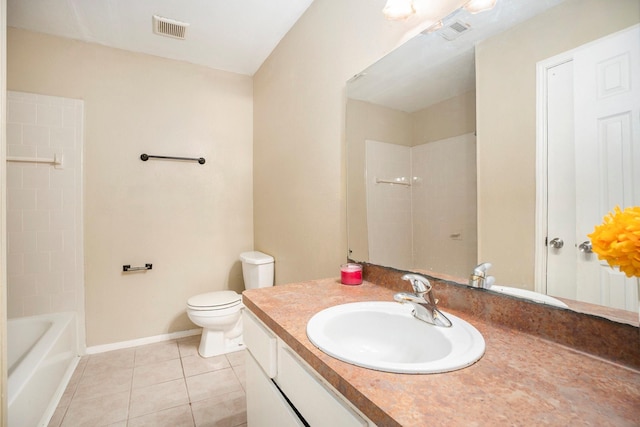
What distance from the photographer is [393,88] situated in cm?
134

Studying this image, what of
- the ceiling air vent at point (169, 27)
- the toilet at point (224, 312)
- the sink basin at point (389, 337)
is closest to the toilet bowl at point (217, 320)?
the toilet at point (224, 312)

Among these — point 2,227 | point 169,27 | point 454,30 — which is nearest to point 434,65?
point 454,30

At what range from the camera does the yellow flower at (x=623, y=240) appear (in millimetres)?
518

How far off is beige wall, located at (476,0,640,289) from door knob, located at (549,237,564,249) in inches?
2.0

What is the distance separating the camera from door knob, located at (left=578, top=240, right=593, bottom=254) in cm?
72

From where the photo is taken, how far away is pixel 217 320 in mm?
2225

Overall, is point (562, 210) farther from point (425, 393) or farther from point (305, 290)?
point (305, 290)

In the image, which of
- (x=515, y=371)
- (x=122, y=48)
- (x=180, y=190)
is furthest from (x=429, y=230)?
(x=122, y=48)

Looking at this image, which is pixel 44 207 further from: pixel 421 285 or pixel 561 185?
pixel 561 185

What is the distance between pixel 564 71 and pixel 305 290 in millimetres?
1083

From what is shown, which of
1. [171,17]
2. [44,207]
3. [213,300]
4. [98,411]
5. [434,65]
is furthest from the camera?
[213,300]

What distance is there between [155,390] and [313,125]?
1945 mm

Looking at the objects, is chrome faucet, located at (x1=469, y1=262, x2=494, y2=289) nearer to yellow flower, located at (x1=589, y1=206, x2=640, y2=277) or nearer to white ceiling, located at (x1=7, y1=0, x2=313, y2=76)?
yellow flower, located at (x1=589, y1=206, x2=640, y2=277)

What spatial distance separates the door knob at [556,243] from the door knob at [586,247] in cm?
4
